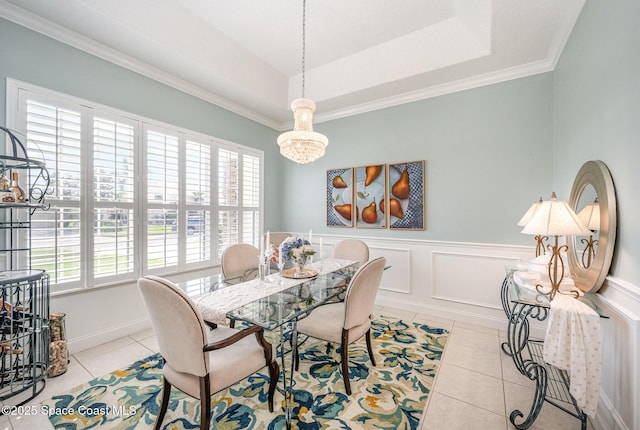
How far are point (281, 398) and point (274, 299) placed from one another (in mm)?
718

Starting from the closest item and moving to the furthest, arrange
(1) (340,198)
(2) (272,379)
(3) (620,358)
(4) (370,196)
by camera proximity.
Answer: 1. (3) (620,358)
2. (2) (272,379)
3. (4) (370,196)
4. (1) (340,198)

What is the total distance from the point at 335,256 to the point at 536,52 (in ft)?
10.1

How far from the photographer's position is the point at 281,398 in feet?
6.03

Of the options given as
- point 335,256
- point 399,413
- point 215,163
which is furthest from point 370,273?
point 215,163

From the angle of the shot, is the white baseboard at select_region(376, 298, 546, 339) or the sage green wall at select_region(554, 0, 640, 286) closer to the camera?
the sage green wall at select_region(554, 0, 640, 286)

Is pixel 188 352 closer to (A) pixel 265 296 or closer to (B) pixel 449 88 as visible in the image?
(A) pixel 265 296

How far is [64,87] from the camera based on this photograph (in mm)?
2346

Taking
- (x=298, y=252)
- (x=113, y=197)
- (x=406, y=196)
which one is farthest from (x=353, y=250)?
(x=113, y=197)

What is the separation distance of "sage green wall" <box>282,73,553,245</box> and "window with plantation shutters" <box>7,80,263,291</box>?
84.4 inches

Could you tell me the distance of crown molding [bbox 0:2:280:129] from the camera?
209 centimetres

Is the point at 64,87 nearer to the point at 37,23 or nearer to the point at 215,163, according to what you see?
the point at 37,23

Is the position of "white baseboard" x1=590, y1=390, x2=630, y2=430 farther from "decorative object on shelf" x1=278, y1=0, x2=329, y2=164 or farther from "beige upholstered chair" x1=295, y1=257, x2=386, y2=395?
"decorative object on shelf" x1=278, y1=0, x2=329, y2=164

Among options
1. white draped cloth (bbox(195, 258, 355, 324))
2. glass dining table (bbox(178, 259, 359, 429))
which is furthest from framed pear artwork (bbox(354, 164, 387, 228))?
white draped cloth (bbox(195, 258, 355, 324))

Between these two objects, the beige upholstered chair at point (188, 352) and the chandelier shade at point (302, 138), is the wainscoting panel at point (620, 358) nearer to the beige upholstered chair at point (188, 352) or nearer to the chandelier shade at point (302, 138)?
the beige upholstered chair at point (188, 352)
